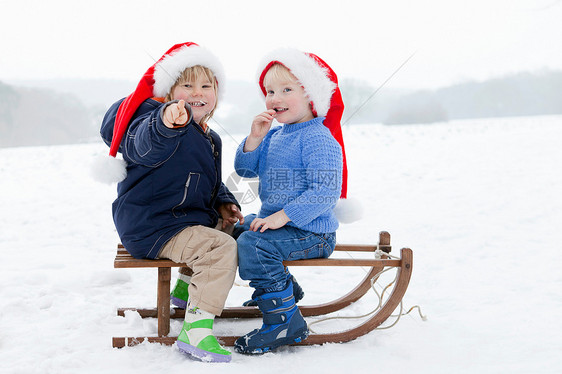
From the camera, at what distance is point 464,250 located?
3.03 m

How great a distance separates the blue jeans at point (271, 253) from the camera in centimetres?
170

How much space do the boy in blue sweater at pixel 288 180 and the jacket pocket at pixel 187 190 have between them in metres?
0.23

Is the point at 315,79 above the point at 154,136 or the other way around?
above

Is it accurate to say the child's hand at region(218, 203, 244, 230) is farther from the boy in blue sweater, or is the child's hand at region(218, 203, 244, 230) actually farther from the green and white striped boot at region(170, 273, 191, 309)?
the green and white striped boot at region(170, 273, 191, 309)

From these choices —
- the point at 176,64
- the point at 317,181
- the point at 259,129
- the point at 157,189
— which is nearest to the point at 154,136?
the point at 157,189

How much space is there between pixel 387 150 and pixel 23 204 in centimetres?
349

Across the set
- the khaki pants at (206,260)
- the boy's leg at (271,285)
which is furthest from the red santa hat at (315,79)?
the khaki pants at (206,260)

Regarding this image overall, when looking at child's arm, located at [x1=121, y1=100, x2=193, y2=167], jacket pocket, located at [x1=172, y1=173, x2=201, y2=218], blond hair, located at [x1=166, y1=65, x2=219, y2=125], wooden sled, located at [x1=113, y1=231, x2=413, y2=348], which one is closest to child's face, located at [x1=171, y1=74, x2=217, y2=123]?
blond hair, located at [x1=166, y1=65, x2=219, y2=125]

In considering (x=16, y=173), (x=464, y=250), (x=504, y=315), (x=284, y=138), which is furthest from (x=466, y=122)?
(x=16, y=173)

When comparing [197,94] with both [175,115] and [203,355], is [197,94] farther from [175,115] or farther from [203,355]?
[203,355]

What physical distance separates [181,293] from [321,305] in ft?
1.92

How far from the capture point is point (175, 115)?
1.52 m

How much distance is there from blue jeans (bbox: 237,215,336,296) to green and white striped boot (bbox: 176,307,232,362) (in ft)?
0.63

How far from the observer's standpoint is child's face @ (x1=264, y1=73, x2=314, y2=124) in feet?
5.98
